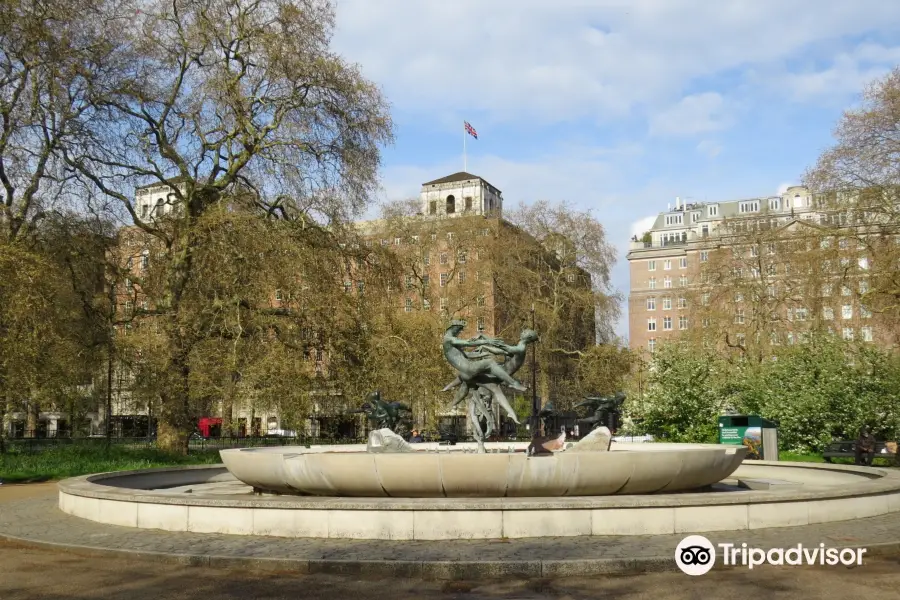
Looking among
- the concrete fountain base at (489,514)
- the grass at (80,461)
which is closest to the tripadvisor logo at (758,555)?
the concrete fountain base at (489,514)

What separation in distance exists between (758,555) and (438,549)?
3.39 m

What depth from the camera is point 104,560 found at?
32.5ft

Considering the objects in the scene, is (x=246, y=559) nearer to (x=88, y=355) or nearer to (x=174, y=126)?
(x=88, y=355)

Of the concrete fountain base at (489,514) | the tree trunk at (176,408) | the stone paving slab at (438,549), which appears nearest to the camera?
the stone paving slab at (438,549)

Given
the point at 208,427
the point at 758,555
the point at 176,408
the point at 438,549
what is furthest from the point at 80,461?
the point at 208,427

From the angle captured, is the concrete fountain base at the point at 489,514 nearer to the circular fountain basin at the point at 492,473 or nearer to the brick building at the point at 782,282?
the circular fountain basin at the point at 492,473

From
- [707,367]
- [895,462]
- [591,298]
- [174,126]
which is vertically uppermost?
[174,126]

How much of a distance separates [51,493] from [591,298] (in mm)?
38562

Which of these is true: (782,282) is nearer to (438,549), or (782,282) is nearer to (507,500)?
(507,500)

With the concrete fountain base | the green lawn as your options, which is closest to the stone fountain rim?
the concrete fountain base

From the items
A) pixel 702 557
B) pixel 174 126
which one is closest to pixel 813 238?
pixel 174 126

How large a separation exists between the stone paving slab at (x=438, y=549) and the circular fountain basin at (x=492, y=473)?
1.28 metres

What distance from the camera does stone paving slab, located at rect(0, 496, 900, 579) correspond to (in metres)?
8.80

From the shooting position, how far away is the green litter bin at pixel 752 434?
2502cm
